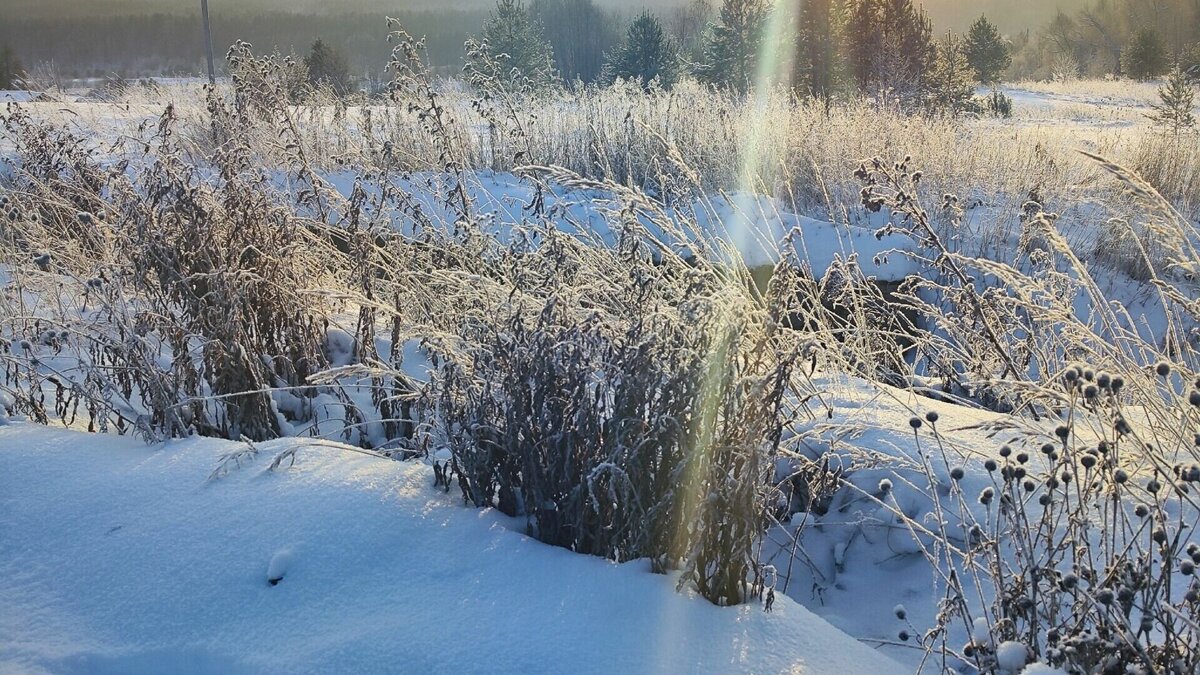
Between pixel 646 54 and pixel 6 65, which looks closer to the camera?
pixel 646 54

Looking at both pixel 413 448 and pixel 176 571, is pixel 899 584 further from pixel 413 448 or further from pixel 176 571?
pixel 176 571

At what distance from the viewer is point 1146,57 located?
35094mm

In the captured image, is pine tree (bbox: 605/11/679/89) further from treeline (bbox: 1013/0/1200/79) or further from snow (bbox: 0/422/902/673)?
treeline (bbox: 1013/0/1200/79)

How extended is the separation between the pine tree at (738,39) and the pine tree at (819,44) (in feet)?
9.58

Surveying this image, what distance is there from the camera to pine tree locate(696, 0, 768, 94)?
2173cm

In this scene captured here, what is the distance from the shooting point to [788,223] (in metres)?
6.98

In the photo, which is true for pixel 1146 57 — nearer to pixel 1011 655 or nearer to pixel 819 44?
pixel 819 44

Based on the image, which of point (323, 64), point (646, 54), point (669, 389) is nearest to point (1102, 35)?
point (646, 54)

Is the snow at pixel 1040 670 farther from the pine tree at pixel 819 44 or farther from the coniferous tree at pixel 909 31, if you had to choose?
the pine tree at pixel 819 44

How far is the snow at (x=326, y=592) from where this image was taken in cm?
163

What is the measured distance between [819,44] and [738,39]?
4371mm

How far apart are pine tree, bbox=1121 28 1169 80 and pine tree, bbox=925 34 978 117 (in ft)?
76.1

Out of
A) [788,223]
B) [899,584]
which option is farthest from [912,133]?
[899,584]

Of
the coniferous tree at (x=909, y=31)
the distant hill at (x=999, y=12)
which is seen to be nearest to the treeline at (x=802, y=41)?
the coniferous tree at (x=909, y=31)
